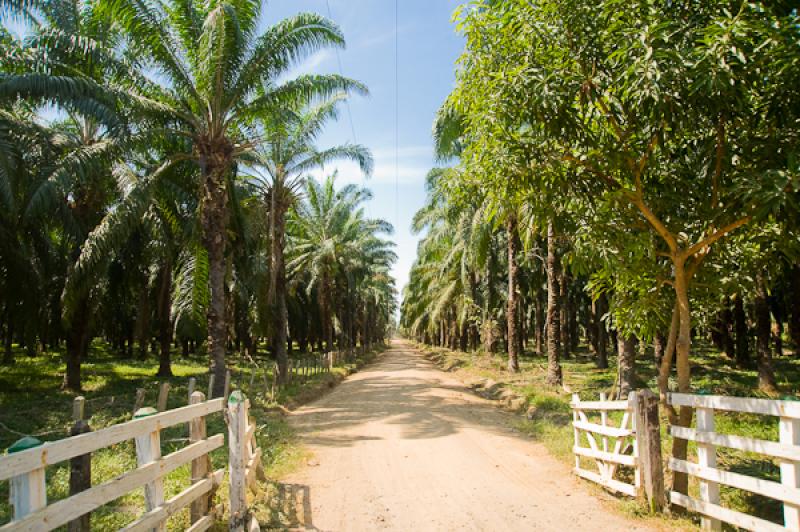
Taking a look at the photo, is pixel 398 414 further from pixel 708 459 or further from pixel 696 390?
pixel 708 459

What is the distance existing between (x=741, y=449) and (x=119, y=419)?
38.7ft

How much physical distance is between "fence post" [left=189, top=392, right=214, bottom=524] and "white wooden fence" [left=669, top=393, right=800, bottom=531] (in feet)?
16.9

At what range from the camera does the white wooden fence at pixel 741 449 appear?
462 centimetres

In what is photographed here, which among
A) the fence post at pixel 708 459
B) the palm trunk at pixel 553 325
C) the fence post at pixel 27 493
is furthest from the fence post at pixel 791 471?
the palm trunk at pixel 553 325

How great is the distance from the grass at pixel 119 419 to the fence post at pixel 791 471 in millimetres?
5143

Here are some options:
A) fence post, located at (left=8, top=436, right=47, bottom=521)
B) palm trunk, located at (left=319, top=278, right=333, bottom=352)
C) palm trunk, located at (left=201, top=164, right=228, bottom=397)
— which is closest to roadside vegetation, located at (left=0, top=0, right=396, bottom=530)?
palm trunk, located at (left=201, top=164, right=228, bottom=397)

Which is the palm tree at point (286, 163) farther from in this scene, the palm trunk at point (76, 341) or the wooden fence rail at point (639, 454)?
the wooden fence rail at point (639, 454)

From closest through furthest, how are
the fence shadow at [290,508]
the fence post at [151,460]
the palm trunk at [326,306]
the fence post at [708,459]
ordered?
1. the fence post at [151,460]
2. the fence post at [708,459]
3. the fence shadow at [290,508]
4. the palm trunk at [326,306]

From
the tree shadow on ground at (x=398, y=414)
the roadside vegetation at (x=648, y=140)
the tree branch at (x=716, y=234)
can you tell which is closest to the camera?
the roadside vegetation at (x=648, y=140)

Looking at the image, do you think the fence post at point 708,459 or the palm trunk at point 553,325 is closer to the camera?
the fence post at point 708,459

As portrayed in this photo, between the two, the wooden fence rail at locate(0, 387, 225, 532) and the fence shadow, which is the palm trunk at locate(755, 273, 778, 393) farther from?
the wooden fence rail at locate(0, 387, 225, 532)

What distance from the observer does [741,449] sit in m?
5.33

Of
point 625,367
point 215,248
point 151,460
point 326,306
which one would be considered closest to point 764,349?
point 625,367

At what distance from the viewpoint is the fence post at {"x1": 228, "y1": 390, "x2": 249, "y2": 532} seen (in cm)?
578
